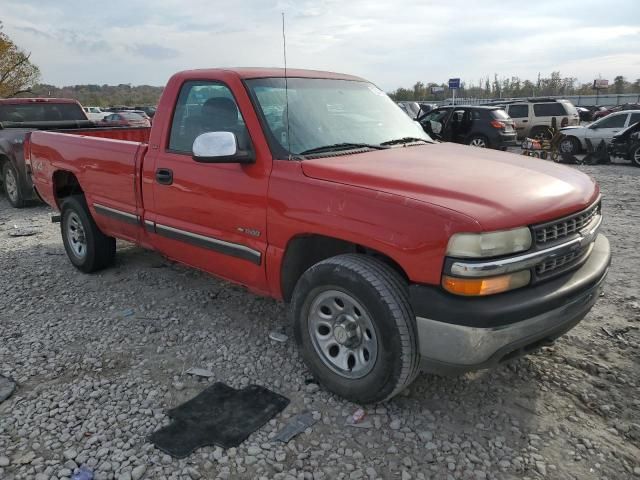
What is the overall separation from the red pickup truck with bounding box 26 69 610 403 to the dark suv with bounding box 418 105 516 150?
12143 mm

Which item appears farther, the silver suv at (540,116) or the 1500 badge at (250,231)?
the silver suv at (540,116)

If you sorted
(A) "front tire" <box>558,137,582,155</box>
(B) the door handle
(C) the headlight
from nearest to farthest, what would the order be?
(C) the headlight → (B) the door handle → (A) "front tire" <box>558,137,582,155</box>

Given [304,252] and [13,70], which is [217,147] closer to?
[304,252]

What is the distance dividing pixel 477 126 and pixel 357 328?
46.6 ft

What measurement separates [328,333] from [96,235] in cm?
310

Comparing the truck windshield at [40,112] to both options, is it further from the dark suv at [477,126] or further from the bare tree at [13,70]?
the bare tree at [13,70]

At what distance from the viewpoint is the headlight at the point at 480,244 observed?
2.45 meters

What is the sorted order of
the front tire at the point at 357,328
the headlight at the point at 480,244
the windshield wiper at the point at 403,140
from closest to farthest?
1. the headlight at the point at 480,244
2. the front tire at the point at 357,328
3. the windshield wiper at the point at 403,140

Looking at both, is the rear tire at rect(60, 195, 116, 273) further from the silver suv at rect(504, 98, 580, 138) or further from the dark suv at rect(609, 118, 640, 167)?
the silver suv at rect(504, 98, 580, 138)

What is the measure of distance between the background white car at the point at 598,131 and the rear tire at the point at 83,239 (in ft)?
47.7

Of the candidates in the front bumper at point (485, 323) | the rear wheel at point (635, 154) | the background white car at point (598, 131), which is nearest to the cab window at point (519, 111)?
the background white car at point (598, 131)

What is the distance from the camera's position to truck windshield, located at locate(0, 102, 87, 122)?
370 inches

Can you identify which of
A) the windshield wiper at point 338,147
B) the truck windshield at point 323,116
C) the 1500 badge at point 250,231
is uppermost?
the truck windshield at point 323,116

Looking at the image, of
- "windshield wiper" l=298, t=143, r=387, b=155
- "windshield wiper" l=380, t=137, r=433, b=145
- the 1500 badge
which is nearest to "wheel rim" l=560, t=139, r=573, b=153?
"windshield wiper" l=380, t=137, r=433, b=145
